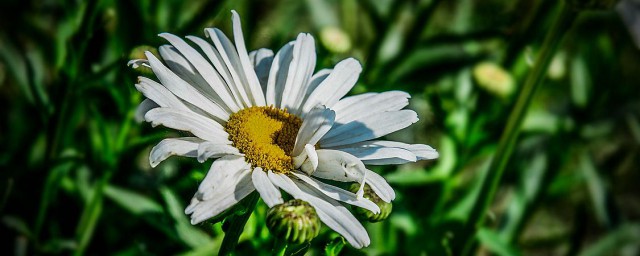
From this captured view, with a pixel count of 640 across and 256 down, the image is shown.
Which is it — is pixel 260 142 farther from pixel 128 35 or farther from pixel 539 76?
pixel 128 35

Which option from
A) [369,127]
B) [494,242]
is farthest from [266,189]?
[494,242]

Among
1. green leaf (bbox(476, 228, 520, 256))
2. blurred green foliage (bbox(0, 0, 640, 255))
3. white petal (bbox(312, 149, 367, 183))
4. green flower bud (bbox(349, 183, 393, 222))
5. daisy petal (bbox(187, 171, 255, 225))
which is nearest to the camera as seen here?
daisy petal (bbox(187, 171, 255, 225))

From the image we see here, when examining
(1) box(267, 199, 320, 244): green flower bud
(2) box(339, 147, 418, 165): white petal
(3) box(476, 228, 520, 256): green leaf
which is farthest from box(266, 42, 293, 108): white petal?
(3) box(476, 228, 520, 256): green leaf

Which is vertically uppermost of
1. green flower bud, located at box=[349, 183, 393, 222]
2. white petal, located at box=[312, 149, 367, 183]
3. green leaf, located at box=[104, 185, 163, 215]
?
white petal, located at box=[312, 149, 367, 183]

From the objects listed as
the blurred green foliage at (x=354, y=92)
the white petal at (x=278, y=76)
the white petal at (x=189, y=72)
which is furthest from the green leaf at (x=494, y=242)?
the white petal at (x=189, y=72)

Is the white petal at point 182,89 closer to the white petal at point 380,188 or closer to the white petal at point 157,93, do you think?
the white petal at point 157,93

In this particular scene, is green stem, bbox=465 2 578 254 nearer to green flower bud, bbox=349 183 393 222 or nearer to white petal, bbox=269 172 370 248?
green flower bud, bbox=349 183 393 222
